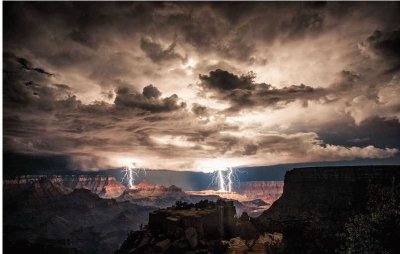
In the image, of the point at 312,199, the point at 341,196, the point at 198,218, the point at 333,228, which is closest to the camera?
the point at 198,218

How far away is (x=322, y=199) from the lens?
58.1 meters

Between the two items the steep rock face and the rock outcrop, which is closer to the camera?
the rock outcrop

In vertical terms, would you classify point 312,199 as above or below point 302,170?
below

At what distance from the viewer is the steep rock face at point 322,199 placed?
3017 cm

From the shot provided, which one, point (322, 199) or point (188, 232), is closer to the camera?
point (188, 232)

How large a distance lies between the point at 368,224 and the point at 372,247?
4.37 ft

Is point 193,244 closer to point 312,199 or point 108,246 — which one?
point 312,199

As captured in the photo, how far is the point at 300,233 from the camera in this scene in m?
24.8

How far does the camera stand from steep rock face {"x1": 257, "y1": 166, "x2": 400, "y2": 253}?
99.0ft

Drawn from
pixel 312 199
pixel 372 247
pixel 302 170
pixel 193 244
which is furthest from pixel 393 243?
pixel 302 170

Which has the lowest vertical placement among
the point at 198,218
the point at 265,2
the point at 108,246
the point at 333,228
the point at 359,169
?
the point at 108,246

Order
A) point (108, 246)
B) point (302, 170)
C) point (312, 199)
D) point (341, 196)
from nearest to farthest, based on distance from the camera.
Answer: point (341, 196)
point (312, 199)
point (302, 170)
point (108, 246)

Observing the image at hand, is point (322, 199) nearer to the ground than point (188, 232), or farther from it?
farther from it

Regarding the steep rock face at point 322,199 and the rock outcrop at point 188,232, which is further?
the steep rock face at point 322,199
